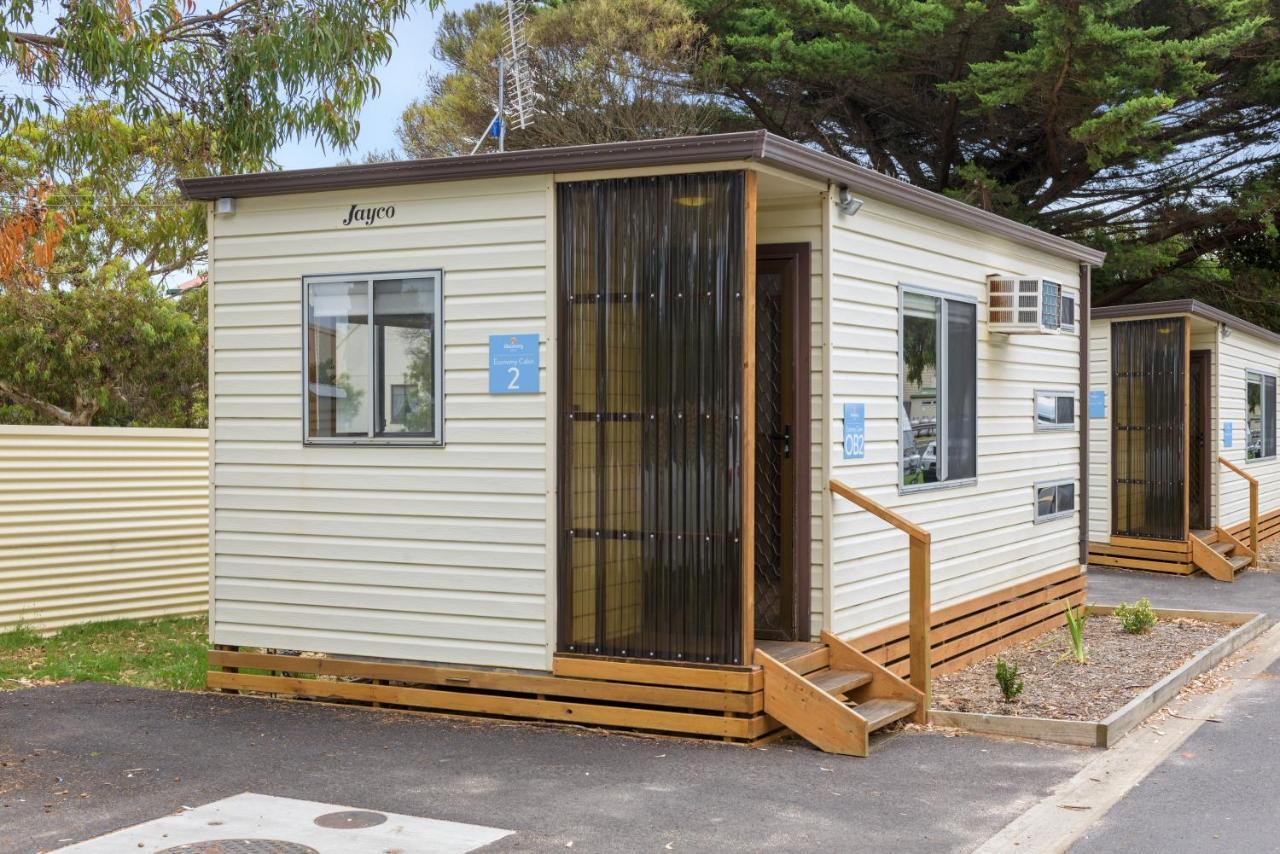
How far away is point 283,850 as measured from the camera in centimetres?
511

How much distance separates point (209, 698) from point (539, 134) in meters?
18.3

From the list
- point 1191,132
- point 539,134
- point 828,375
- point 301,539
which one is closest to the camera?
point 828,375

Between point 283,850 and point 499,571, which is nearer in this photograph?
point 283,850

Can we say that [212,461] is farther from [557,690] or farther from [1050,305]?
[1050,305]

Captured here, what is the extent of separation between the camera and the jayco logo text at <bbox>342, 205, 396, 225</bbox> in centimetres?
771

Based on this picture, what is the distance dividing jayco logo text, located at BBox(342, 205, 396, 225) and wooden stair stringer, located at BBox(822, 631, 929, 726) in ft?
11.0

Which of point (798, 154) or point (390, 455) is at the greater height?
point (798, 154)

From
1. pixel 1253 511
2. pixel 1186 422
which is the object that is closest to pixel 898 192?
pixel 1186 422

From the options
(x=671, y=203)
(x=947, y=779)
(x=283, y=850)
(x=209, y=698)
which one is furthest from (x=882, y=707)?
(x=209, y=698)

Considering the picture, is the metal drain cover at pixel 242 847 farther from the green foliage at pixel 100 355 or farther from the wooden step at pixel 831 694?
the green foliage at pixel 100 355

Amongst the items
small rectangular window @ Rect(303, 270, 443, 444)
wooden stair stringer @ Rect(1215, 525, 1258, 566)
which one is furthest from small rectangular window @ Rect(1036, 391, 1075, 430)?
wooden stair stringer @ Rect(1215, 525, 1258, 566)

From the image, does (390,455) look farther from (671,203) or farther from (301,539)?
Result: (671,203)

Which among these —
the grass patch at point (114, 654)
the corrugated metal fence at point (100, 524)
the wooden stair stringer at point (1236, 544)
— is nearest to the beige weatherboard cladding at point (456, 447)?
the grass patch at point (114, 654)

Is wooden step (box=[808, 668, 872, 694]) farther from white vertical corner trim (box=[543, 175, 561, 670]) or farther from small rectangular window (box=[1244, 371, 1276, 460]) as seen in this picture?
small rectangular window (box=[1244, 371, 1276, 460])
